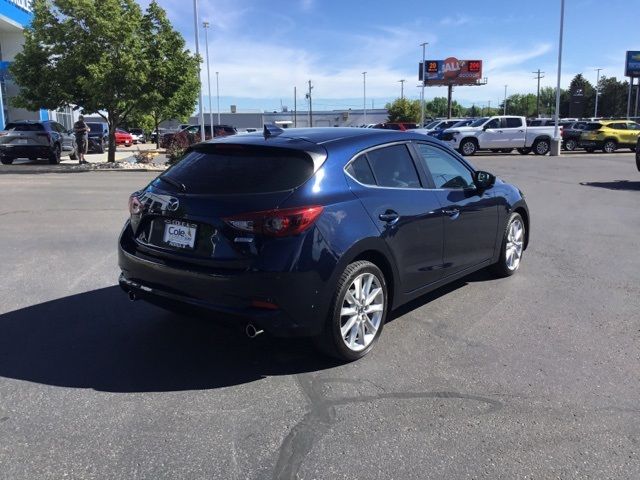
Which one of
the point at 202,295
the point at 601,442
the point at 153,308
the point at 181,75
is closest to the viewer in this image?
the point at 601,442

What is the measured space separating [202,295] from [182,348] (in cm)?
78

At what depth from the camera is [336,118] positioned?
112 m

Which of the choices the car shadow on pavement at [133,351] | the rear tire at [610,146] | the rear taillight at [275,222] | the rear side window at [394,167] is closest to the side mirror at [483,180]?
the rear side window at [394,167]

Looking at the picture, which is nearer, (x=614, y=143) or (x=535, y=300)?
(x=535, y=300)

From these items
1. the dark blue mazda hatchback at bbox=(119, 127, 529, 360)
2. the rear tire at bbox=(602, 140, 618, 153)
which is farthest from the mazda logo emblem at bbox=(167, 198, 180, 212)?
the rear tire at bbox=(602, 140, 618, 153)

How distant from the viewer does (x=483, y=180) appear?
218 inches

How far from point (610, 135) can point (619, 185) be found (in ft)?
59.9

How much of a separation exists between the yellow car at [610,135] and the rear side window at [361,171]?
31706mm

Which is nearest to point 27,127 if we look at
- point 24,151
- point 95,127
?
point 24,151

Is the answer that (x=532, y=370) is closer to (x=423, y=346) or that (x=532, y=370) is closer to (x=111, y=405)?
(x=423, y=346)

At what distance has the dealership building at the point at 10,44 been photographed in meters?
35.2

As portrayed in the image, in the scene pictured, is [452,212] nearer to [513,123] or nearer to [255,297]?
[255,297]

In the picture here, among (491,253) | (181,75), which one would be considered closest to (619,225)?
(491,253)

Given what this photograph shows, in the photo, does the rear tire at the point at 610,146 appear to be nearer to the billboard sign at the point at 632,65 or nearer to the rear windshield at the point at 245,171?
the rear windshield at the point at 245,171
